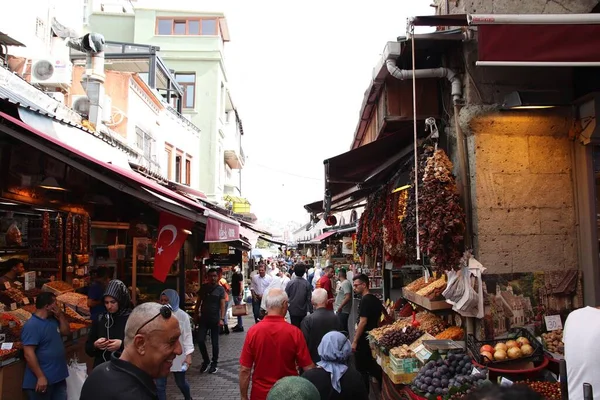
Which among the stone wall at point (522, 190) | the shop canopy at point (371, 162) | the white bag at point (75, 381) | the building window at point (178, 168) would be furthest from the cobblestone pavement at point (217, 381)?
the building window at point (178, 168)

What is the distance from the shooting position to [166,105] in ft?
67.0

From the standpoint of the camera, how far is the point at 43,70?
13180 mm

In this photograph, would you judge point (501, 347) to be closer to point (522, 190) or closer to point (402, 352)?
point (402, 352)

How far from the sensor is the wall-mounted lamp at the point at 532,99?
5.33m

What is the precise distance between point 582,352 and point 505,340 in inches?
70.6

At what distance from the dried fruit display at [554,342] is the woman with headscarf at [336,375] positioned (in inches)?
93.7

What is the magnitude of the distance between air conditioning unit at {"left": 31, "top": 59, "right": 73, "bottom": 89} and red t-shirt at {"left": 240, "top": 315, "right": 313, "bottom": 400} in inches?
454

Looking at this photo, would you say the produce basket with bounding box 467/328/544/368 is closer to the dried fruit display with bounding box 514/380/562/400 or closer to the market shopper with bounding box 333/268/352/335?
the dried fruit display with bounding box 514/380/562/400

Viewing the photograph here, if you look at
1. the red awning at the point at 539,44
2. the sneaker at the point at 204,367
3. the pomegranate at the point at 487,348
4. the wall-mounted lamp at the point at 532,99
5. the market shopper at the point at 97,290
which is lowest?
the sneaker at the point at 204,367

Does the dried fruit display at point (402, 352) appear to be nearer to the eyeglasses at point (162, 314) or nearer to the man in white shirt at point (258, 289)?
the eyeglasses at point (162, 314)

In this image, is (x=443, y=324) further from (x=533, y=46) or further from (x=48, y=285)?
(x=48, y=285)

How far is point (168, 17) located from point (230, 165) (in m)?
11.3

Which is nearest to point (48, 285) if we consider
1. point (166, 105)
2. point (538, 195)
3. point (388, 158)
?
point (388, 158)

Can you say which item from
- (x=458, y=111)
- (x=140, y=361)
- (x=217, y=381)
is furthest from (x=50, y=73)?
(x=140, y=361)
